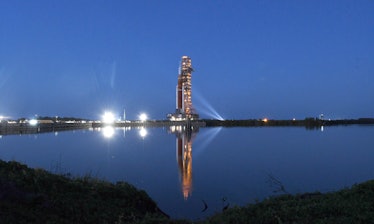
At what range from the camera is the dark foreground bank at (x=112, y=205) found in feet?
28.0

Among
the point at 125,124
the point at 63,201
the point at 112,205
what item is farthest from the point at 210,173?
the point at 125,124

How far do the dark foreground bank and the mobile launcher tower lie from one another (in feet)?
474

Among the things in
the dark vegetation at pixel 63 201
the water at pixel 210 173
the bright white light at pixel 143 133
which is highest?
the bright white light at pixel 143 133

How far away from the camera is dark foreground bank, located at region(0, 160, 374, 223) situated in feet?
28.0

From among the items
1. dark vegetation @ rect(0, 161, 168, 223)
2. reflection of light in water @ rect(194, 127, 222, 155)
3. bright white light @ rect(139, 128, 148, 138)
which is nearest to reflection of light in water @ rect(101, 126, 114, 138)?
bright white light @ rect(139, 128, 148, 138)

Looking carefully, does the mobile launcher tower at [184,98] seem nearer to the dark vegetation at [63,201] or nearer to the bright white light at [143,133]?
the bright white light at [143,133]

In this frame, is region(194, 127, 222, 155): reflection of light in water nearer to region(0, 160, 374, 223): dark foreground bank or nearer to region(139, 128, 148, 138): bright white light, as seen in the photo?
region(139, 128, 148, 138): bright white light

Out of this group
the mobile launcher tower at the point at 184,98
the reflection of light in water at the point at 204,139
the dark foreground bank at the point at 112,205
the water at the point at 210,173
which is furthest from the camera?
the mobile launcher tower at the point at 184,98

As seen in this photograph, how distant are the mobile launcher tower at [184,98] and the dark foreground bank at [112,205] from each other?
474 ft

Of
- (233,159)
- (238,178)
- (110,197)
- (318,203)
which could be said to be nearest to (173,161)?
(233,159)

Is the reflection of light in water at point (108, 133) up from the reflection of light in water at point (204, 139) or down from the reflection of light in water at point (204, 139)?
up

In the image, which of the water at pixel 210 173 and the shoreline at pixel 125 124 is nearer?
the water at pixel 210 173

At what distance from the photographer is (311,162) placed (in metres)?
33.2

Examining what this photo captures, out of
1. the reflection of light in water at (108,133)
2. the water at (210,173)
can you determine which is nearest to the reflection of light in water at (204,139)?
the water at (210,173)
